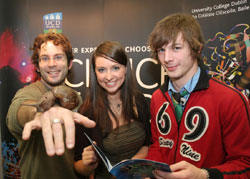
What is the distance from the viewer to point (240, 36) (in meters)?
2.20

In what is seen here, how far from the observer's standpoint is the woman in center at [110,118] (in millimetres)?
1707

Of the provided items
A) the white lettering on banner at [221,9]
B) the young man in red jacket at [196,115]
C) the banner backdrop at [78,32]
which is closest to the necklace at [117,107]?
the young man in red jacket at [196,115]

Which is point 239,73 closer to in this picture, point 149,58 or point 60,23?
point 149,58

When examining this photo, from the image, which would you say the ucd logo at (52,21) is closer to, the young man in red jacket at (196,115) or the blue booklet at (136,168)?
the young man in red jacket at (196,115)

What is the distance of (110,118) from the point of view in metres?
1.80

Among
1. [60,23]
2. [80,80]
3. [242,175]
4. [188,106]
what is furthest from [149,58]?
[242,175]

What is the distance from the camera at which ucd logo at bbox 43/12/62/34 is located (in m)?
2.88

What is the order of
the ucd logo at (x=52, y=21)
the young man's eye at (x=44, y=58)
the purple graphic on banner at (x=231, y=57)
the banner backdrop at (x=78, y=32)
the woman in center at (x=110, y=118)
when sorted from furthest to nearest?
the ucd logo at (x=52, y=21) < the banner backdrop at (x=78, y=32) < the purple graphic on banner at (x=231, y=57) < the young man's eye at (x=44, y=58) < the woman in center at (x=110, y=118)

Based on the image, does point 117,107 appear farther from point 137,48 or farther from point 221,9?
point 221,9

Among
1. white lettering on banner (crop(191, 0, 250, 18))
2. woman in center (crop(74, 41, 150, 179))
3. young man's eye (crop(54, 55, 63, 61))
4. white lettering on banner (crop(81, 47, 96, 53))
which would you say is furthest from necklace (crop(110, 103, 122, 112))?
white lettering on banner (crop(191, 0, 250, 18))

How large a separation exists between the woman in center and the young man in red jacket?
10.6 inches

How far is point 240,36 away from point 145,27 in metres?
1.10

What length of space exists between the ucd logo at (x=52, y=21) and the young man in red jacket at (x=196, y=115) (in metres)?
1.84

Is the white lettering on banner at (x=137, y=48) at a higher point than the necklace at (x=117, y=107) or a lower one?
higher
